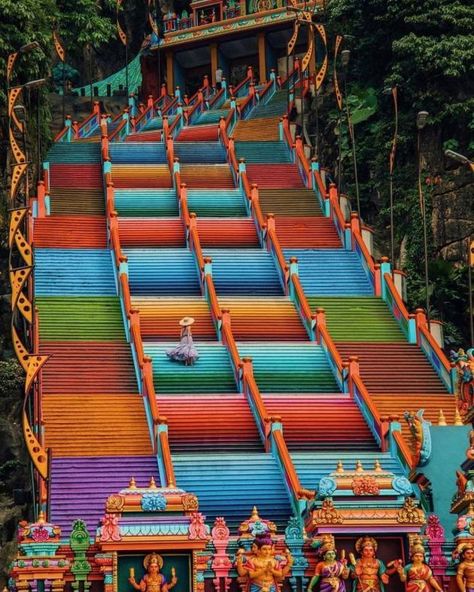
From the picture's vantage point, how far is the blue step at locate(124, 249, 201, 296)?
52938mm

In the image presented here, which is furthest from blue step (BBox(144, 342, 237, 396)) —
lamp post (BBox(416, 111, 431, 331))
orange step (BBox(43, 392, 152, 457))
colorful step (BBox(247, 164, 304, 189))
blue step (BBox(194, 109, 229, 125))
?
blue step (BBox(194, 109, 229, 125))

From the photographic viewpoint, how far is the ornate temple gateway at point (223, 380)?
3219 centimetres

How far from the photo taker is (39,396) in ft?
145

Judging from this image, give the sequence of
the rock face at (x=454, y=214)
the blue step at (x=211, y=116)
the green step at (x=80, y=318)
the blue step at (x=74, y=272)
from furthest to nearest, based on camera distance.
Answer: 1. the blue step at (x=211, y=116)
2. the rock face at (x=454, y=214)
3. the blue step at (x=74, y=272)
4. the green step at (x=80, y=318)

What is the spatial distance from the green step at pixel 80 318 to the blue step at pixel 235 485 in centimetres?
851

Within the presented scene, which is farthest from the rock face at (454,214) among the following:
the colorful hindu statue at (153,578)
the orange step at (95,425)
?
the colorful hindu statue at (153,578)

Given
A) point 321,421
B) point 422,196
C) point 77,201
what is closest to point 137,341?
point 321,421

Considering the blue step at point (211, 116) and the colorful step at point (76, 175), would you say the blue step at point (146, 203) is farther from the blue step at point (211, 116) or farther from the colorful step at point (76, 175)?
the blue step at point (211, 116)

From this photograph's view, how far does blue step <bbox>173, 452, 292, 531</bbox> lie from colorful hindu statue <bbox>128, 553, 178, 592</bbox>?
708cm

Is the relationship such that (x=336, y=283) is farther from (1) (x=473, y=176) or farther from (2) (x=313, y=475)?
(2) (x=313, y=475)

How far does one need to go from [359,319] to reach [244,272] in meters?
4.36

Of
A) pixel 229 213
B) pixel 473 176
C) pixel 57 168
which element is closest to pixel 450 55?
pixel 473 176

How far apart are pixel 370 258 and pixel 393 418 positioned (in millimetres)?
13262

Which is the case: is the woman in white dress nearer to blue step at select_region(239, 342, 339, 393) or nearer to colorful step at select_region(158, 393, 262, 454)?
blue step at select_region(239, 342, 339, 393)
